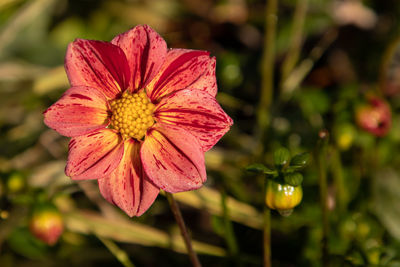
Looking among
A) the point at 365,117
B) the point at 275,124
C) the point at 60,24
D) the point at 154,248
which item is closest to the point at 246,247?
the point at 154,248

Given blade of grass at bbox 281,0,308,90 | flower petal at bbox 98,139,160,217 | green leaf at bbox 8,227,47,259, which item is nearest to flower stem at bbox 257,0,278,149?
blade of grass at bbox 281,0,308,90

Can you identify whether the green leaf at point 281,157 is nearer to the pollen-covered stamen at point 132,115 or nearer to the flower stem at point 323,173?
the flower stem at point 323,173

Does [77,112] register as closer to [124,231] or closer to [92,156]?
[92,156]

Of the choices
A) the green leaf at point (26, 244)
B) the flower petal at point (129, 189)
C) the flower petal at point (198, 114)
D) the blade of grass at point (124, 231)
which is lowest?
the green leaf at point (26, 244)

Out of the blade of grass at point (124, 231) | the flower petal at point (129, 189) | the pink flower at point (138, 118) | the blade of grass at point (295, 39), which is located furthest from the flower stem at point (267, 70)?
the flower petal at point (129, 189)

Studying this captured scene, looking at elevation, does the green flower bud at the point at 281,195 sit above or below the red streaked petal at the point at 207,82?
below

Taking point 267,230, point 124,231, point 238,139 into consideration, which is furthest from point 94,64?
point 238,139

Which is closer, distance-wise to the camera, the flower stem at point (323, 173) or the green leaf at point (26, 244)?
the flower stem at point (323, 173)

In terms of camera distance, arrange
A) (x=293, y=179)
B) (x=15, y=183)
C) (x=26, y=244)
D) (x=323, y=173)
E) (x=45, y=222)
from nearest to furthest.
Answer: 1. (x=293, y=179)
2. (x=323, y=173)
3. (x=45, y=222)
4. (x=15, y=183)
5. (x=26, y=244)
